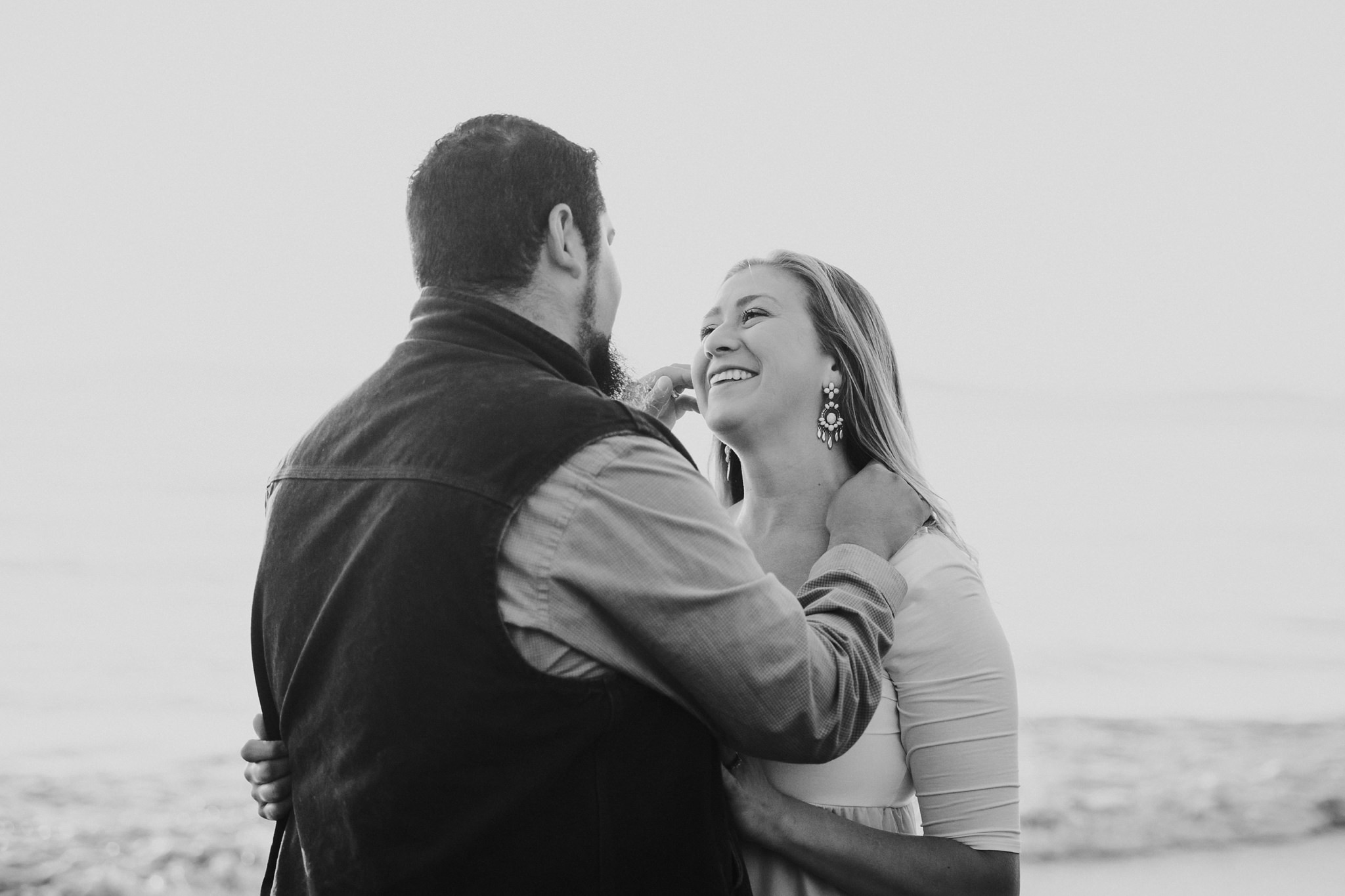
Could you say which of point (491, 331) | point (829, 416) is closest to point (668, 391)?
point (829, 416)

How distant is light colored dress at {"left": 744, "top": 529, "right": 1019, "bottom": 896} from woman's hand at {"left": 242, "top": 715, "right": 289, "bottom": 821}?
62 centimetres

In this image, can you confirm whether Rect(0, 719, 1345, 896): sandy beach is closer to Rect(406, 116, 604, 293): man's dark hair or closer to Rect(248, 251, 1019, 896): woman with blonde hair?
Rect(248, 251, 1019, 896): woman with blonde hair

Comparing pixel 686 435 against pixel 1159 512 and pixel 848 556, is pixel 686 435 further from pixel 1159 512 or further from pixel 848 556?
pixel 1159 512

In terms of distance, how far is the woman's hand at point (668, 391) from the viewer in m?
2.13

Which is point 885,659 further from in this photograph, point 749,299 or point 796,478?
point 749,299

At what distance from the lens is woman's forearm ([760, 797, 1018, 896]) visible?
4.83 ft

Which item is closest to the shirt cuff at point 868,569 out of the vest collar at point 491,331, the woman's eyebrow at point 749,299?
the vest collar at point 491,331

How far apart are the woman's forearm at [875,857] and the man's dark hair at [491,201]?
79cm

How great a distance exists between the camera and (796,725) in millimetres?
1156

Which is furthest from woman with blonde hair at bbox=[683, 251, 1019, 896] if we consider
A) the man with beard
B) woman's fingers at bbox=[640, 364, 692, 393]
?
the man with beard

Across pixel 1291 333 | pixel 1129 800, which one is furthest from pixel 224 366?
pixel 1291 333

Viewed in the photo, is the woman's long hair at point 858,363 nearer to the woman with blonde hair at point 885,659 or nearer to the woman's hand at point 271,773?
the woman with blonde hair at point 885,659

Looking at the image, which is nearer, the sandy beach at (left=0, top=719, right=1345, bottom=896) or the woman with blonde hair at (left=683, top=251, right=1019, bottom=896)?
the woman with blonde hair at (left=683, top=251, right=1019, bottom=896)

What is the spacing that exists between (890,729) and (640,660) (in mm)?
595
